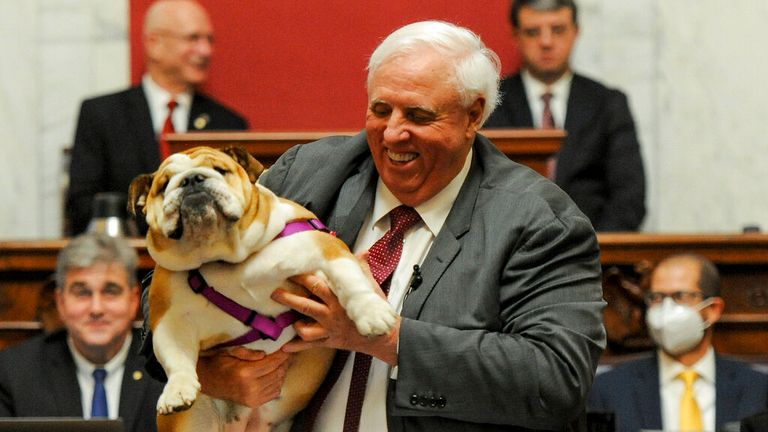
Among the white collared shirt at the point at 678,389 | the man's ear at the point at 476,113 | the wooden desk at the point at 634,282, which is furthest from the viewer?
the wooden desk at the point at 634,282

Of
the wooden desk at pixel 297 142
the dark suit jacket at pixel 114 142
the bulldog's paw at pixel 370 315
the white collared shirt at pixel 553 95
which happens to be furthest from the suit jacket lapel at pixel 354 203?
the white collared shirt at pixel 553 95

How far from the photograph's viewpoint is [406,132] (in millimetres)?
3088

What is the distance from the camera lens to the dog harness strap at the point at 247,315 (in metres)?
3.01

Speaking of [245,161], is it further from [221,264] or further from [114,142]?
[114,142]

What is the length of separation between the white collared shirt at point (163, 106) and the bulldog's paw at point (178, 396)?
14.7 feet

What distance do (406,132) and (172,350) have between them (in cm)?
69

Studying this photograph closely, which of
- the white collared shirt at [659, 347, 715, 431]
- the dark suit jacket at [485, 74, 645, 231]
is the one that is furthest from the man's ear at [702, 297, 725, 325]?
the dark suit jacket at [485, 74, 645, 231]

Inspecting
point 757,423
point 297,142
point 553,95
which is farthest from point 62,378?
point 553,95

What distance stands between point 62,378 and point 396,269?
2.46m

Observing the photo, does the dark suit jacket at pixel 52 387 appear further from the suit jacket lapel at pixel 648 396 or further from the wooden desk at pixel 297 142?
the suit jacket lapel at pixel 648 396

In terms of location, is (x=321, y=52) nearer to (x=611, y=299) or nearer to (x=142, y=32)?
(x=142, y=32)

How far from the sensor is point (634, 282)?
5926mm

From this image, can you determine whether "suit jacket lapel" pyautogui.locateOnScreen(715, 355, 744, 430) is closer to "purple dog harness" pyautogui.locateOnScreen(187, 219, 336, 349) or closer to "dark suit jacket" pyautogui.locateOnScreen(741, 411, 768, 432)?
"dark suit jacket" pyautogui.locateOnScreen(741, 411, 768, 432)

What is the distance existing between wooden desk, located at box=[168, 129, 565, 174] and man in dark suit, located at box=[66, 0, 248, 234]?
1856mm
